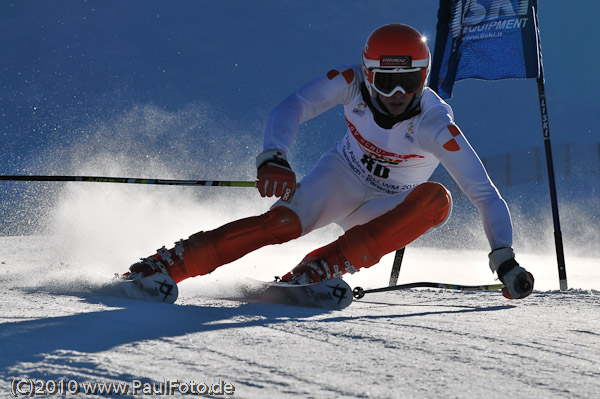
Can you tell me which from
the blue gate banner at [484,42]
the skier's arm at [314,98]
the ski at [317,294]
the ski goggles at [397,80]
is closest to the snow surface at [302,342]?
the ski at [317,294]

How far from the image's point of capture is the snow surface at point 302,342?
6.15 feet

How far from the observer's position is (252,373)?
194 centimetres

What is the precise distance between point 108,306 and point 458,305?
8.07 ft

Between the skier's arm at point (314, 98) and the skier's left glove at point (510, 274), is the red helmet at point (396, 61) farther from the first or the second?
the skier's left glove at point (510, 274)

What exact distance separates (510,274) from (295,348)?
174 centimetres

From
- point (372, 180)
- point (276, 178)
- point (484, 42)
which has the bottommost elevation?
point (276, 178)

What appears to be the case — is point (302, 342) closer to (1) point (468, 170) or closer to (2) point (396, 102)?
(1) point (468, 170)

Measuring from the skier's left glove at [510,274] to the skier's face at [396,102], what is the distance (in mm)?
1109

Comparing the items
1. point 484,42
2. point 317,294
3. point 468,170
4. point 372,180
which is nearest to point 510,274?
point 468,170

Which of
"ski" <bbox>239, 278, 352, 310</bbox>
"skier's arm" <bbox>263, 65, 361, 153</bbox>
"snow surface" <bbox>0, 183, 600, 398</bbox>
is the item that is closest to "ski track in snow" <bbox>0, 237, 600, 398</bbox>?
"snow surface" <bbox>0, 183, 600, 398</bbox>

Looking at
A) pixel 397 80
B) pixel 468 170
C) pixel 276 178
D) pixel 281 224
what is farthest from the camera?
pixel 281 224

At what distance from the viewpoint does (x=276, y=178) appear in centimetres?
362

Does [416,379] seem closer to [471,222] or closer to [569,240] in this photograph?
[569,240]

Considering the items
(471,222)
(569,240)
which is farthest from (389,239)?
(471,222)
